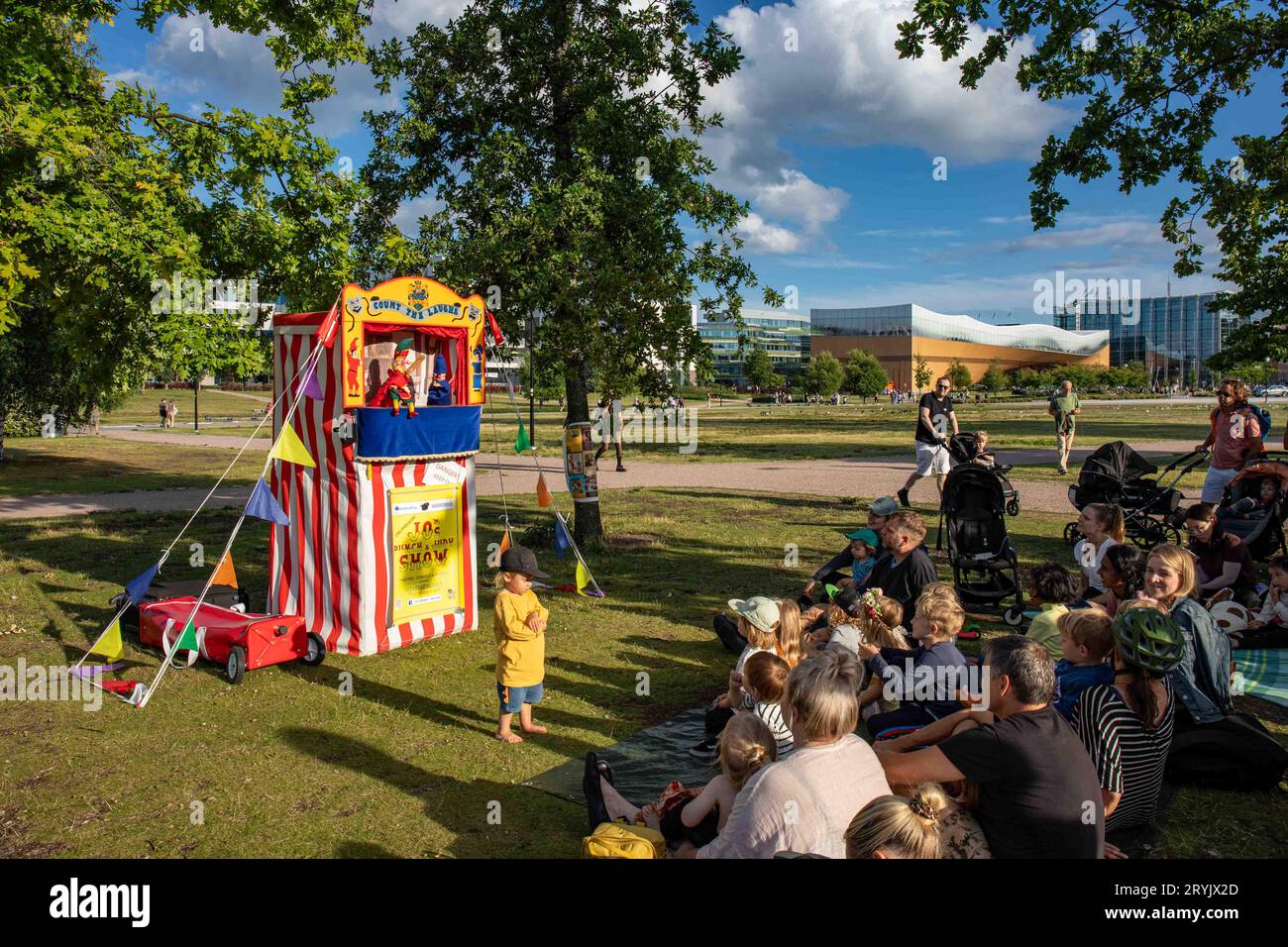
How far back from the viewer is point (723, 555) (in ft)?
42.8

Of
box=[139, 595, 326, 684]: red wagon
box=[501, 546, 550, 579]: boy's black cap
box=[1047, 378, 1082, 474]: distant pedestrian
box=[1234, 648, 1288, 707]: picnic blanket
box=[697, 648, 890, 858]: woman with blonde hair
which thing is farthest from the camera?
box=[1047, 378, 1082, 474]: distant pedestrian

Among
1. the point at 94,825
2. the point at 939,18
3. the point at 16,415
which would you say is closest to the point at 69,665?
the point at 94,825

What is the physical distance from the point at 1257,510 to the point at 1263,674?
160 inches

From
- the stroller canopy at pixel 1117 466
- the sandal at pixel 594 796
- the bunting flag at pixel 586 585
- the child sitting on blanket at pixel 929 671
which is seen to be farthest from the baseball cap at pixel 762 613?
the stroller canopy at pixel 1117 466

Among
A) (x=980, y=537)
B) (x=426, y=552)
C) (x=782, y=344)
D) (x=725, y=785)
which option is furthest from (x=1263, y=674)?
(x=782, y=344)

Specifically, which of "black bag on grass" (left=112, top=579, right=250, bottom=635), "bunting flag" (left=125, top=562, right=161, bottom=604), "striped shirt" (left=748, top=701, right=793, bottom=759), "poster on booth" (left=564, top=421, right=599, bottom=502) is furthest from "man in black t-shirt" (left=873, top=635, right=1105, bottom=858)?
"poster on booth" (left=564, top=421, right=599, bottom=502)

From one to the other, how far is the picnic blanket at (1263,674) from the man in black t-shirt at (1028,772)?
4.26m

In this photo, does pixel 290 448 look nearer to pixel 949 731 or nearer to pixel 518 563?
pixel 518 563

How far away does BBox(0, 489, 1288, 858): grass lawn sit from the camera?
5.00 m

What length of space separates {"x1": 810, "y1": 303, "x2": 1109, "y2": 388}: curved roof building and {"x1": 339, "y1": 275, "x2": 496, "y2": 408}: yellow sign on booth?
126m

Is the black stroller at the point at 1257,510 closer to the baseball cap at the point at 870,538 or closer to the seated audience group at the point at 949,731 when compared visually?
the seated audience group at the point at 949,731

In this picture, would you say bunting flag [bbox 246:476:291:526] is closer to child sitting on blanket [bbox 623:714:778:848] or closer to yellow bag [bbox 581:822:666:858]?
yellow bag [bbox 581:822:666:858]

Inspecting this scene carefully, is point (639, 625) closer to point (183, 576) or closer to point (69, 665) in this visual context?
point (69, 665)

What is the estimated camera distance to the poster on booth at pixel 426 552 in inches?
347
